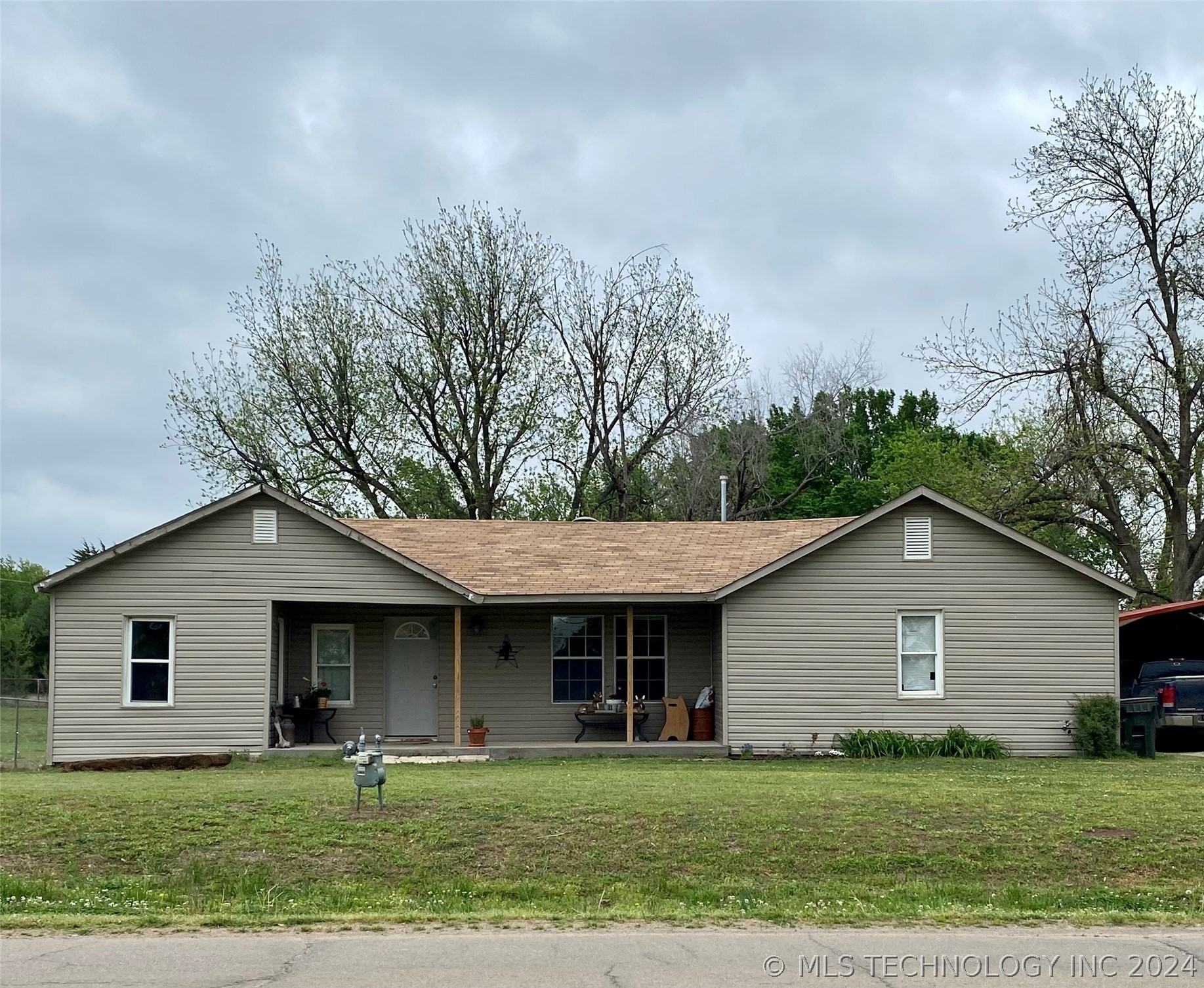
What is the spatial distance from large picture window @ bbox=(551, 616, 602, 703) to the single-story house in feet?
2.86

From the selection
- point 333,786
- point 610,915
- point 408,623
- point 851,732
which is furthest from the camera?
point 408,623

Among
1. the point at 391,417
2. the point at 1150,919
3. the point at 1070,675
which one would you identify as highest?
the point at 391,417

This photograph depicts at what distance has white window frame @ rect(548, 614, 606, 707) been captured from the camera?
23938 mm

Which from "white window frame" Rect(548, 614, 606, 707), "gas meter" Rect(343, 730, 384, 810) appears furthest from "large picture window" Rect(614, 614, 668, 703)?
"gas meter" Rect(343, 730, 384, 810)

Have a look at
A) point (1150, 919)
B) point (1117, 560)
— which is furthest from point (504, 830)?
point (1117, 560)

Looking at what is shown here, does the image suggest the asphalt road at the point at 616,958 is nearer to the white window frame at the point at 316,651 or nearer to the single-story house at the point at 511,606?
the single-story house at the point at 511,606

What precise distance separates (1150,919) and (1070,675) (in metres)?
12.3

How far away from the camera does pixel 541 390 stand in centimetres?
4194

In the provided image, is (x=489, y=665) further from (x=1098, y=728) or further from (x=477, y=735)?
(x=1098, y=728)

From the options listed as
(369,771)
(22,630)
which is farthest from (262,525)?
(22,630)

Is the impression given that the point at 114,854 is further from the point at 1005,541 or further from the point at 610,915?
the point at 1005,541

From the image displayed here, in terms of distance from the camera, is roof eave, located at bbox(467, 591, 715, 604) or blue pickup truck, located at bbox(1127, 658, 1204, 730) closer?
roof eave, located at bbox(467, 591, 715, 604)

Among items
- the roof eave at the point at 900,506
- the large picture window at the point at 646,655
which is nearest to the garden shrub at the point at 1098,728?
the roof eave at the point at 900,506

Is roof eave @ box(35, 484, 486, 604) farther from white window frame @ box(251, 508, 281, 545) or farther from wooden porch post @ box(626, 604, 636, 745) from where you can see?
wooden porch post @ box(626, 604, 636, 745)
